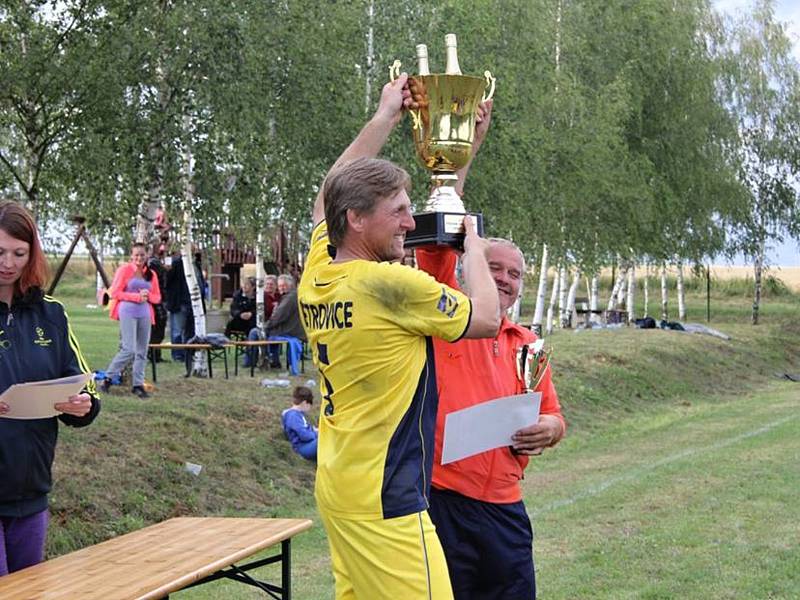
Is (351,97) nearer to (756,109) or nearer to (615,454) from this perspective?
(615,454)

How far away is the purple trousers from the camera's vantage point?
4.28 metres

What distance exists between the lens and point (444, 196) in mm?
4465

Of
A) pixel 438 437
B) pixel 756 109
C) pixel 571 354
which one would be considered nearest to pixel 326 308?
pixel 438 437

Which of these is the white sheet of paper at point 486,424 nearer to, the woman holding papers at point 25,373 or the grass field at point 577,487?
the woman holding papers at point 25,373

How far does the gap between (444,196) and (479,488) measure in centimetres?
111

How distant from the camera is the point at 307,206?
20.2 meters

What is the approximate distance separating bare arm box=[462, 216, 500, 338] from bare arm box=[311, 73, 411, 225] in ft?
1.65

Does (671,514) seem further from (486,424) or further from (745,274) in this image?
(745,274)

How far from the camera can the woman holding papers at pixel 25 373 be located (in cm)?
423

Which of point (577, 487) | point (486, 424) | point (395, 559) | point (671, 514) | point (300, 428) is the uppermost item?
point (486, 424)

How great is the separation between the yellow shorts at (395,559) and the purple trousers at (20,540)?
62.5 inches

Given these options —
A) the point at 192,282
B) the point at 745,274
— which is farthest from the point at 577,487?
the point at 745,274

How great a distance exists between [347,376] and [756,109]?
126 ft

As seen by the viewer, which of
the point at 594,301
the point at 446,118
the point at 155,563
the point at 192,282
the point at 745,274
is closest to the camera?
the point at 446,118
